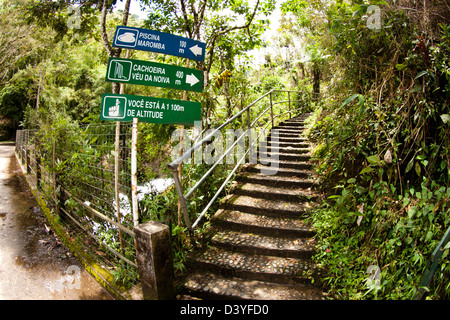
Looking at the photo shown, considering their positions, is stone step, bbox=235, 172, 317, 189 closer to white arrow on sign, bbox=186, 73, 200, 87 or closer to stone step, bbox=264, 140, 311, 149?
stone step, bbox=264, 140, 311, 149

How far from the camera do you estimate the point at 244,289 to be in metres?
2.71

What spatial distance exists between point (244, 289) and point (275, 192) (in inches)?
67.5

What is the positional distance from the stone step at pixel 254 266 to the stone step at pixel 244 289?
0.06 m

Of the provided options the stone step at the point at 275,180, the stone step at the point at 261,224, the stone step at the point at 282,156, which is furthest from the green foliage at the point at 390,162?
the stone step at the point at 282,156

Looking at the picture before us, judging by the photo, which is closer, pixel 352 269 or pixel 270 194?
pixel 352 269

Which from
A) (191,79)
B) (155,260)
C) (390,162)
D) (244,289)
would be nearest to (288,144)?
(390,162)

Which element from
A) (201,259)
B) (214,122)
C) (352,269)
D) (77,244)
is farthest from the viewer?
(214,122)

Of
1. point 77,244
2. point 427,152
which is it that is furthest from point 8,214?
point 427,152

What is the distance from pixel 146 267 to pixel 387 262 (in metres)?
2.37

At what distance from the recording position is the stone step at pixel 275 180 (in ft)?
13.9

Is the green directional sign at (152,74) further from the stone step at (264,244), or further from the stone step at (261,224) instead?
the stone step at (264,244)

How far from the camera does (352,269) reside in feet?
8.94

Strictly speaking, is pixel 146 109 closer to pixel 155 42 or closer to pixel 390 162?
pixel 155 42
